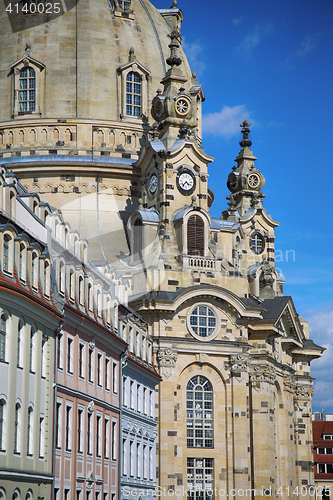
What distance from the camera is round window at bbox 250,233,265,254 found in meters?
92.2

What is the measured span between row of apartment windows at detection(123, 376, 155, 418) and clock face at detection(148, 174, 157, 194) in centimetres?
2144

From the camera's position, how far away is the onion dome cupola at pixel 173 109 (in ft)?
260

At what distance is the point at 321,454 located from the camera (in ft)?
369

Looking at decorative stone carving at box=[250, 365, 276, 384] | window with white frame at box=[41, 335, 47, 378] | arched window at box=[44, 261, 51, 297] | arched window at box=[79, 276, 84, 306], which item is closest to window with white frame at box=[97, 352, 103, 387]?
arched window at box=[79, 276, 84, 306]

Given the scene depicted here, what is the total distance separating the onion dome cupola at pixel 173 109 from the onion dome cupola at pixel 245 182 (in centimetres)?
1526

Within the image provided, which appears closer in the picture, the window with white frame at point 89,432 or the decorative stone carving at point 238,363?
the window with white frame at point 89,432

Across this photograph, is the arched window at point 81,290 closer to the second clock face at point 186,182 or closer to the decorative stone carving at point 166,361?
the decorative stone carving at point 166,361

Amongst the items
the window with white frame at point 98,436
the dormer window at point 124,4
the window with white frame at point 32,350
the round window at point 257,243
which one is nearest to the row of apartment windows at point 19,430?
the window with white frame at point 32,350

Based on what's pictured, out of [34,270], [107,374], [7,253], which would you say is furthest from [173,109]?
[7,253]

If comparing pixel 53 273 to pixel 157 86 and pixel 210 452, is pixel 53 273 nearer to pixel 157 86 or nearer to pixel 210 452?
pixel 210 452

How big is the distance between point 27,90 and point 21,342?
2010 inches

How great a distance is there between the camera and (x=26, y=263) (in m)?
37.2

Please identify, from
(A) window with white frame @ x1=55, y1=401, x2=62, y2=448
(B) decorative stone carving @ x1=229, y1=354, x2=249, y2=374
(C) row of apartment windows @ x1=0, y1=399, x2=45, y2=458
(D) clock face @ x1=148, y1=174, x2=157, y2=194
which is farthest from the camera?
(D) clock face @ x1=148, y1=174, x2=157, y2=194

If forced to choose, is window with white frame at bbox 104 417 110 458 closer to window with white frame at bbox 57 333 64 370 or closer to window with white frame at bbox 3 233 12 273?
window with white frame at bbox 57 333 64 370
